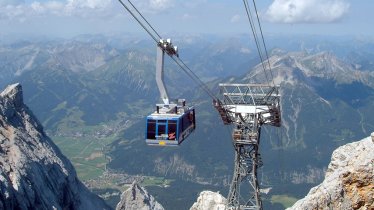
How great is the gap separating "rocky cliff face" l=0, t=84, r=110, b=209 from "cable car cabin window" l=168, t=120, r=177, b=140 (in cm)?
2593

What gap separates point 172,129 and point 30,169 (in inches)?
1452

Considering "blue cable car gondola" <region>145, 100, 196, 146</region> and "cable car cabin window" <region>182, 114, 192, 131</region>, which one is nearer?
"blue cable car gondola" <region>145, 100, 196, 146</region>

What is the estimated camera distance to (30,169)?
73250 millimetres

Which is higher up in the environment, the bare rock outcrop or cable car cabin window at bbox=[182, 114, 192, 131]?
cable car cabin window at bbox=[182, 114, 192, 131]

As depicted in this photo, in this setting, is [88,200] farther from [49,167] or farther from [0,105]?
[0,105]

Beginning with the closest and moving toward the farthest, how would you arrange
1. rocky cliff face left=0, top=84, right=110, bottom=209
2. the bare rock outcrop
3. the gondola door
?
the gondola door
rocky cliff face left=0, top=84, right=110, bottom=209
the bare rock outcrop

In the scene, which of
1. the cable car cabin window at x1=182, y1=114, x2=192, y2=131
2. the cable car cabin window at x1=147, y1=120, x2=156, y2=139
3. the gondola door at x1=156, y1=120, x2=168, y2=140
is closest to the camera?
the gondola door at x1=156, y1=120, x2=168, y2=140

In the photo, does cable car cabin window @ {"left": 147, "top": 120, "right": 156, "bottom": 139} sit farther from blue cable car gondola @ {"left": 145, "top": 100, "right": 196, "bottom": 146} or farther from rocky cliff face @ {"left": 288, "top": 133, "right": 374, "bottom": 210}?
rocky cliff face @ {"left": 288, "top": 133, "right": 374, "bottom": 210}

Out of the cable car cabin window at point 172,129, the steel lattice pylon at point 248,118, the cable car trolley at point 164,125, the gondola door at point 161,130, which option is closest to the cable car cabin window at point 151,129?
the cable car trolley at point 164,125

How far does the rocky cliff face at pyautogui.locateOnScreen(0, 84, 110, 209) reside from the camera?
65188mm

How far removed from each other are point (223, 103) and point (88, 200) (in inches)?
2095

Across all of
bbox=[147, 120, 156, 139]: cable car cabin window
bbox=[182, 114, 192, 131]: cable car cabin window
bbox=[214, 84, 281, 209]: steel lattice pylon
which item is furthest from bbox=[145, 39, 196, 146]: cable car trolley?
bbox=[214, 84, 281, 209]: steel lattice pylon

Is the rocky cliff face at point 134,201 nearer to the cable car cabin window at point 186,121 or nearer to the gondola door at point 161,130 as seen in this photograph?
the cable car cabin window at point 186,121

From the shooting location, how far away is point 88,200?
94.6 metres
